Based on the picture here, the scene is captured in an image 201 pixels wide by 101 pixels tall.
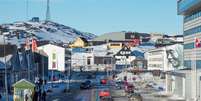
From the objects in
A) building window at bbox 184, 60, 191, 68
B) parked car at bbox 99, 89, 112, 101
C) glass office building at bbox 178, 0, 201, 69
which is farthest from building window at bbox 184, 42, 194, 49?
parked car at bbox 99, 89, 112, 101

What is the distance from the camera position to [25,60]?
12100 cm

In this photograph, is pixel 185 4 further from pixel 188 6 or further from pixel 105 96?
pixel 105 96

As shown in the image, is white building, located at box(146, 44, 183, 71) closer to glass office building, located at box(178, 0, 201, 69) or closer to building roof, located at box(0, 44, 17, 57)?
glass office building, located at box(178, 0, 201, 69)

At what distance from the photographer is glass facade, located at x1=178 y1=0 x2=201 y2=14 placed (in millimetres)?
94550

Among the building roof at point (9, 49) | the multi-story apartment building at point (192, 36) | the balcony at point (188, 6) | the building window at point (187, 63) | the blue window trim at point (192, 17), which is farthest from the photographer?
the building roof at point (9, 49)

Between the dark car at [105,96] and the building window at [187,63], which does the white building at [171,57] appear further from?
the dark car at [105,96]

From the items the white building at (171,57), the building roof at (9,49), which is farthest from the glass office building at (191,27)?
the white building at (171,57)

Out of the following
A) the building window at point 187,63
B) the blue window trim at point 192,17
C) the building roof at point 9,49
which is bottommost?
the building window at point 187,63

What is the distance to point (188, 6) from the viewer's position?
99062 mm

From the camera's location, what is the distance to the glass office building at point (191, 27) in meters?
94.3

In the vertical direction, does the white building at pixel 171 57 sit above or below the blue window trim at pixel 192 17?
below

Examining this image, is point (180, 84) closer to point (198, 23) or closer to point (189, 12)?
point (198, 23)

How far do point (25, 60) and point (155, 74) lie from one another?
59.0 meters

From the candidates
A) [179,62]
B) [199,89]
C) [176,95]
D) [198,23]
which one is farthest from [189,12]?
[179,62]
